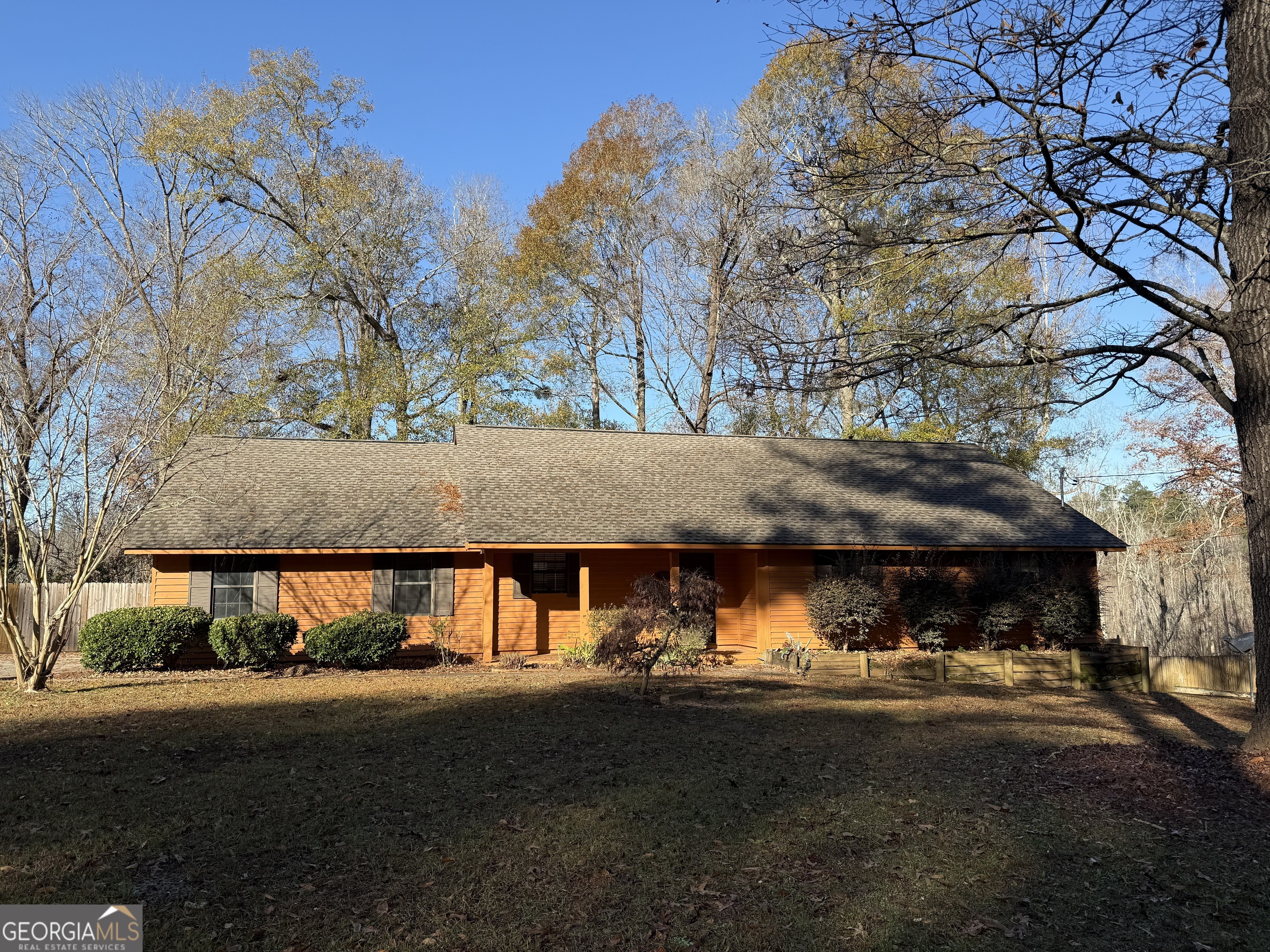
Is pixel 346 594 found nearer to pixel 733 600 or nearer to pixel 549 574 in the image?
pixel 549 574

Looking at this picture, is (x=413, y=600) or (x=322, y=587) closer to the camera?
(x=322, y=587)

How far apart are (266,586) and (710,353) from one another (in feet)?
57.7

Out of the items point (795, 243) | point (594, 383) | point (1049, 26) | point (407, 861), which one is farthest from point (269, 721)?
point (594, 383)

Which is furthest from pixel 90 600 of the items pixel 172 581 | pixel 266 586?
pixel 266 586

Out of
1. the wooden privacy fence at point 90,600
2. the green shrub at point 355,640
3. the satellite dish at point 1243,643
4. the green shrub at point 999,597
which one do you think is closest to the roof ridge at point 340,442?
the wooden privacy fence at point 90,600

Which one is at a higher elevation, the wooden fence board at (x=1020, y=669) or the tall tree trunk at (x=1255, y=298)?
the tall tree trunk at (x=1255, y=298)

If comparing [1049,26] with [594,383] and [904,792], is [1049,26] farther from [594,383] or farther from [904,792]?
[594,383]

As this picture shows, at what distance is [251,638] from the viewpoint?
15.6 m

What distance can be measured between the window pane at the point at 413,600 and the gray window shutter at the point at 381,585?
0.48 feet

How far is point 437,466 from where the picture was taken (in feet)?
68.4

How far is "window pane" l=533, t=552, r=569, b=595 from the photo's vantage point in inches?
734

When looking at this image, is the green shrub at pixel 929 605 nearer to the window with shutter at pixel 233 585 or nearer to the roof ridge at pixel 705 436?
the roof ridge at pixel 705 436

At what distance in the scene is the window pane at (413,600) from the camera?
17828 mm

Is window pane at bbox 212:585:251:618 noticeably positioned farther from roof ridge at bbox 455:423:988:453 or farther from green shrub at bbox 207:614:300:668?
roof ridge at bbox 455:423:988:453
